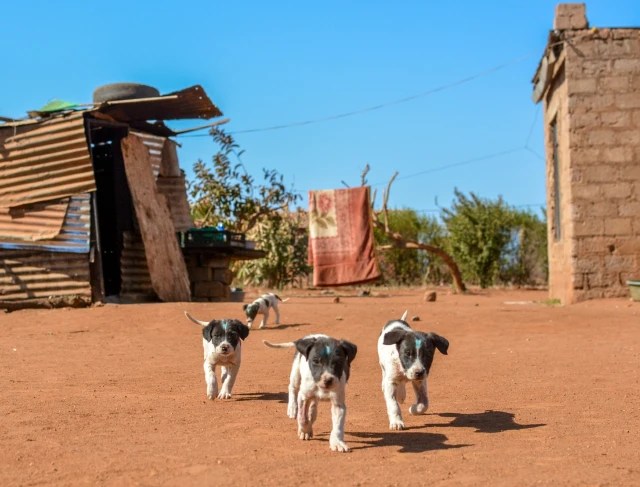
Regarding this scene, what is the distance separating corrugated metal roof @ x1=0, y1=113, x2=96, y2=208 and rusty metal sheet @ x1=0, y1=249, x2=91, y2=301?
117 cm

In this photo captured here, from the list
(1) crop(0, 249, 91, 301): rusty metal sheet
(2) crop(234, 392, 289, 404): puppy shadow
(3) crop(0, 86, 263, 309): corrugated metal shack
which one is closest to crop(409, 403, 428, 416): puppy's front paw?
(2) crop(234, 392, 289, 404): puppy shadow

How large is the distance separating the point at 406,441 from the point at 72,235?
529 inches

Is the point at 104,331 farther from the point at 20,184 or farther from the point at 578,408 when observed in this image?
the point at 578,408

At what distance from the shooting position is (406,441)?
6.43 metres

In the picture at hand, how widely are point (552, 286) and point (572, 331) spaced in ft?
23.1

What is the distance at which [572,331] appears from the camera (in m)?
13.9

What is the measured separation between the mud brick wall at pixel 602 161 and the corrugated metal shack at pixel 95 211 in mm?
7973

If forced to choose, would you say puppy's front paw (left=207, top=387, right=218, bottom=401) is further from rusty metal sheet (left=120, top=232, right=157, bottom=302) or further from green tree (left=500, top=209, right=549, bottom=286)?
green tree (left=500, top=209, right=549, bottom=286)

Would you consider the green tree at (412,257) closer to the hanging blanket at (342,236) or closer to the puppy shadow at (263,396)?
the hanging blanket at (342,236)

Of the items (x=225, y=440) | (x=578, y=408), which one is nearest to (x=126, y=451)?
(x=225, y=440)

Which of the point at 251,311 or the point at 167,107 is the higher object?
the point at 167,107

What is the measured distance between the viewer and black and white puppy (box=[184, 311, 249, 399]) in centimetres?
829

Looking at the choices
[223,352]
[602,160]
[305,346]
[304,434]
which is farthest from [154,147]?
[304,434]

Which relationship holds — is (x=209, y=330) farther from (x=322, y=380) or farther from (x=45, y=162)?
(x=45, y=162)
